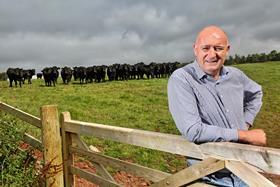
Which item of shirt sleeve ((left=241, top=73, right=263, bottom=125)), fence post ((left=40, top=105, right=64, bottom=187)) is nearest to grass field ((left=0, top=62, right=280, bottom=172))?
fence post ((left=40, top=105, right=64, bottom=187))

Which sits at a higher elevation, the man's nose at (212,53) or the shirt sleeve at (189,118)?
the man's nose at (212,53)

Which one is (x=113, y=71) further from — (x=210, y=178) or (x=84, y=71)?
(x=210, y=178)

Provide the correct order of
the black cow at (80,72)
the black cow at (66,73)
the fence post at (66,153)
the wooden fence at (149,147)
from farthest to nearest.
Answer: the black cow at (80,72), the black cow at (66,73), the fence post at (66,153), the wooden fence at (149,147)

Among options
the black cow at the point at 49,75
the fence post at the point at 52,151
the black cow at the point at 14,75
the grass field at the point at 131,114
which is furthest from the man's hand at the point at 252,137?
the black cow at the point at 14,75

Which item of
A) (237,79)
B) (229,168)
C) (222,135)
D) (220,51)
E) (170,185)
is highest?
(220,51)

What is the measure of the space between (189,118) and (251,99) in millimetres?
817

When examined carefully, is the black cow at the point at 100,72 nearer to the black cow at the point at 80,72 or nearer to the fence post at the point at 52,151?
the black cow at the point at 80,72

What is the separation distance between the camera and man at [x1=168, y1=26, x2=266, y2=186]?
312 centimetres

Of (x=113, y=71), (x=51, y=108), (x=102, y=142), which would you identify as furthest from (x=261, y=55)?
(x=51, y=108)

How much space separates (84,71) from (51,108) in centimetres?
3777

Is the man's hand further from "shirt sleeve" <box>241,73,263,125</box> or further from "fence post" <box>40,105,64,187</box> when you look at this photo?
"fence post" <box>40,105,64,187</box>

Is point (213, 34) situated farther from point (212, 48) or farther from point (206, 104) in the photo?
point (206, 104)

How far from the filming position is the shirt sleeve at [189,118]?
10.0 ft

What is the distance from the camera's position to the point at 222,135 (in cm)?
304
